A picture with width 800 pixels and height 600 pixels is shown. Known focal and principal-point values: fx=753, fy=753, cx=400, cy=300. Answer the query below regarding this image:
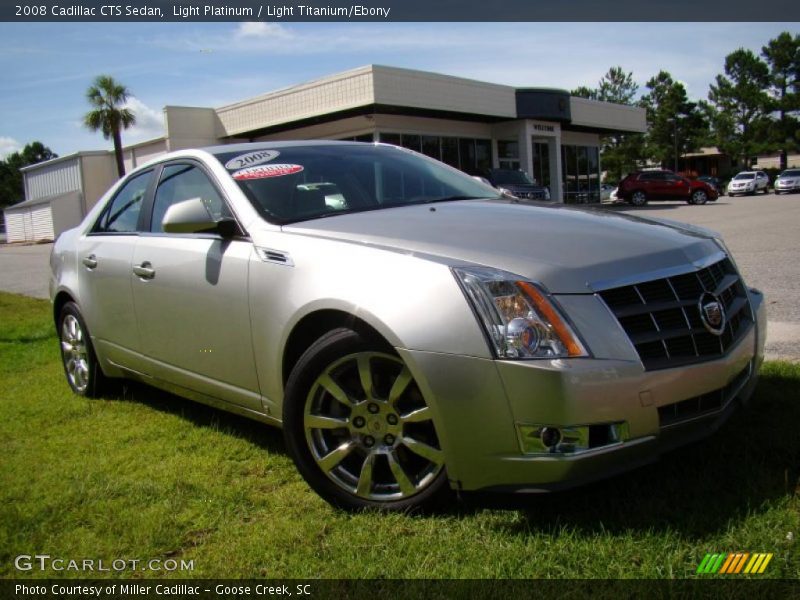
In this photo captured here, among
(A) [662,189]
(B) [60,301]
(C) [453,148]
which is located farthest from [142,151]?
(B) [60,301]

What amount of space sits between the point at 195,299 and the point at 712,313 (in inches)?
92.6

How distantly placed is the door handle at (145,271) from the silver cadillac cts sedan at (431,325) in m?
0.02

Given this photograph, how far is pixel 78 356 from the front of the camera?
17.3 ft

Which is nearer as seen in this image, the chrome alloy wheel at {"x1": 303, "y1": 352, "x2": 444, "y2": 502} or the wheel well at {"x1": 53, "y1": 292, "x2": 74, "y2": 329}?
the chrome alloy wheel at {"x1": 303, "y1": 352, "x2": 444, "y2": 502}

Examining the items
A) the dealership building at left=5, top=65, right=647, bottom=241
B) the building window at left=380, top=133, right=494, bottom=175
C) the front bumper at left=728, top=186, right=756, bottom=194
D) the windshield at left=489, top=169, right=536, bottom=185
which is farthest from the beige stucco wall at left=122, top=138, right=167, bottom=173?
the front bumper at left=728, top=186, right=756, bottom=194

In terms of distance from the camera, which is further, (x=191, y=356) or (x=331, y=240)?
(x=191, y=356)

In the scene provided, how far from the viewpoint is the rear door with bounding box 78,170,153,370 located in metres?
4.41

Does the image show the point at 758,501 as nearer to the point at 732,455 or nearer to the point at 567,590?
the point at 732,455

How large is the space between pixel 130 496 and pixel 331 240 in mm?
1522

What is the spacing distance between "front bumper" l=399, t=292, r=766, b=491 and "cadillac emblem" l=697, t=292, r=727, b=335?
141mm

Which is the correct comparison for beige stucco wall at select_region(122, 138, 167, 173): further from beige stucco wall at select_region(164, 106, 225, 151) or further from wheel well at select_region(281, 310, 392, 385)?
wheel well at select_region(281, 310, 392, 385)

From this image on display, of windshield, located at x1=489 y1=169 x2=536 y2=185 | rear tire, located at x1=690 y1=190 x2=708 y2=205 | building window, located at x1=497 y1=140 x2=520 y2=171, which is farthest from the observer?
building window, located at x1=497 y1=140 x2=520 y2=171

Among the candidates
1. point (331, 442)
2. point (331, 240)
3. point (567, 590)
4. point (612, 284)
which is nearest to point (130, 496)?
point (331, 442)

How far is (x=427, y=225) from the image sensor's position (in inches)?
126
